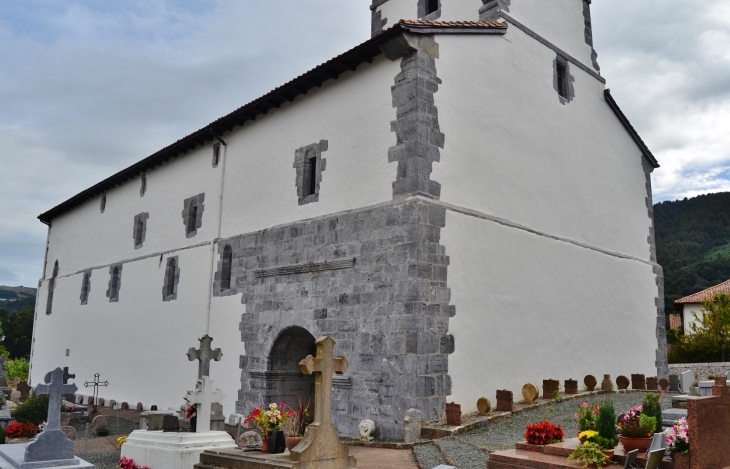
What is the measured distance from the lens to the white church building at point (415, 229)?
11.0m

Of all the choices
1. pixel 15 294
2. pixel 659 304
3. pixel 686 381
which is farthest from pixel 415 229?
pixel 15 294

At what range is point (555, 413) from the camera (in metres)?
11.2

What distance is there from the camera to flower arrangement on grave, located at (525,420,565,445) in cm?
791

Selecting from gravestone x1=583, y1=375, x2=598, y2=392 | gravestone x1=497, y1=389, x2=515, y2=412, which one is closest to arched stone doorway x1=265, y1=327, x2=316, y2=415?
gravestone x1=497, y1=389, x2=515, y2=412

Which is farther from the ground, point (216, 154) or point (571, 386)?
point (216, 154)

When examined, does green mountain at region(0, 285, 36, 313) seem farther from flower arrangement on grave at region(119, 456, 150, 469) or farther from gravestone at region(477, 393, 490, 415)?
gravestone at region(477, 393, 490, 415)

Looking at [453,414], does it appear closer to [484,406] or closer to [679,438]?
[484,406]

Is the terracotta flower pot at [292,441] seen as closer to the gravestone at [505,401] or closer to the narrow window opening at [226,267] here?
the gravestone at [505,401]

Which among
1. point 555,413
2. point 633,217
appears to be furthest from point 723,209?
point 555,413

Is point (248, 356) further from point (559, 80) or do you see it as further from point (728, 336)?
point (728, 336)

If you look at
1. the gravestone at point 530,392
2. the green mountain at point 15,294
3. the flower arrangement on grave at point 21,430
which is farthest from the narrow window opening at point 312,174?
the green mountain at point 15,294

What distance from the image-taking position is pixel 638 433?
708 centimetres

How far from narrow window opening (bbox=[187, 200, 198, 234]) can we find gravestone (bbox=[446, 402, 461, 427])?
32.3 ft

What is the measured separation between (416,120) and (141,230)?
12742 millimetres
